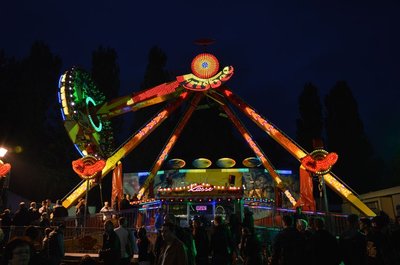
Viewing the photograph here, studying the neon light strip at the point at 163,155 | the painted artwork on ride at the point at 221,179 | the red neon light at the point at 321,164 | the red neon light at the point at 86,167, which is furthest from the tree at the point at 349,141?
the red neon light at the point at 86,167

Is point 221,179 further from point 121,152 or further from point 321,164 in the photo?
point 321,164

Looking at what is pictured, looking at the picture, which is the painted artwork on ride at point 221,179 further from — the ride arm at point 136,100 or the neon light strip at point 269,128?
the ride arm at point 136,100

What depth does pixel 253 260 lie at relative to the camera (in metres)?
7.04

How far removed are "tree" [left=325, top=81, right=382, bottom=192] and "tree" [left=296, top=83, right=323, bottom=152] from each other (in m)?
1.26

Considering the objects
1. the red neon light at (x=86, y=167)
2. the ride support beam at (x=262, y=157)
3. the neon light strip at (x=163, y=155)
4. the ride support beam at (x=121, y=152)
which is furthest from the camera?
the neon light strip at (x=163, y=155)

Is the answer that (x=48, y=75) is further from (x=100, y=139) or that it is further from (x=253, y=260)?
(x=253, y=260)

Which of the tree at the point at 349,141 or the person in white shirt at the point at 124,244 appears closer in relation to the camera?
the person in white shirt at the point at 124,244

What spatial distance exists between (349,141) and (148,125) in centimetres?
2333

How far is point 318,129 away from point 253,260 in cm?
3571

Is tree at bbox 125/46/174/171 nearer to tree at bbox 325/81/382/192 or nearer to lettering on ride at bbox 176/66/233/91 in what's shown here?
lettering on ride at bbox 176/66/233/91

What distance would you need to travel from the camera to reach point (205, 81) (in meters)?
25.1

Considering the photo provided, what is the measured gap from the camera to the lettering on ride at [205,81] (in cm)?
2481

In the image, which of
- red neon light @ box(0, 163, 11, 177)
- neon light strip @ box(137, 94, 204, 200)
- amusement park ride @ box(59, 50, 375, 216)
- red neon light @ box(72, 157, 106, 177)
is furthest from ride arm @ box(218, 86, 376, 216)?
red neon light @ box(0, 163, 11, 177)

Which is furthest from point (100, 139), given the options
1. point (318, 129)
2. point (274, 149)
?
point (274, 149)
